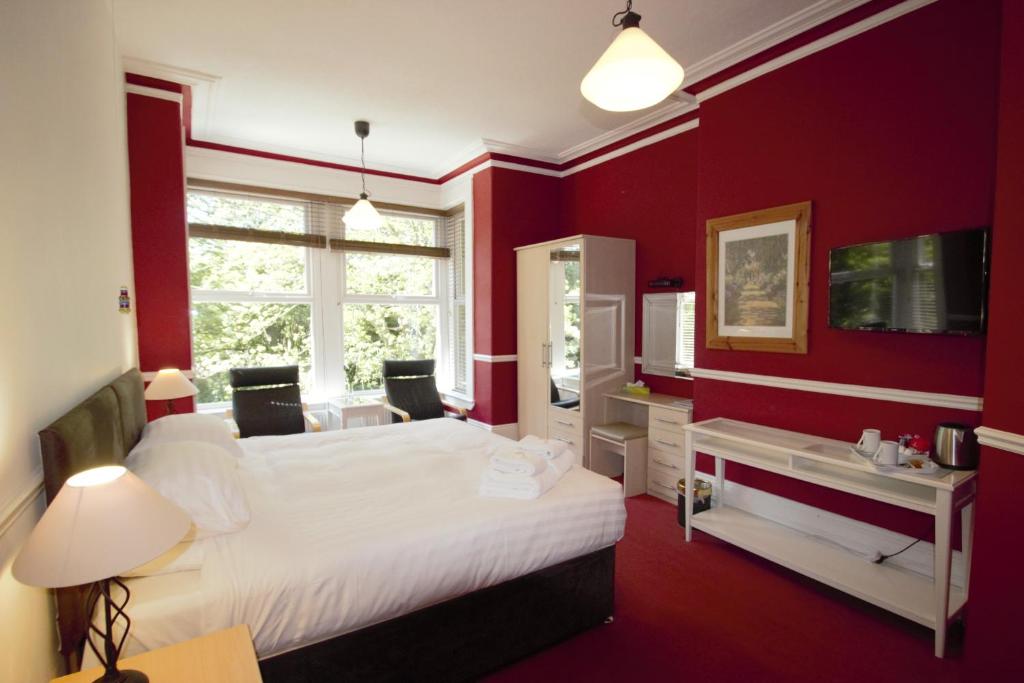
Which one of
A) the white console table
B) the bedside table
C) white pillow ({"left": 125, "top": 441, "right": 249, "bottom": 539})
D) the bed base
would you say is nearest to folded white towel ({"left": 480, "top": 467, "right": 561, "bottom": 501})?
the bed base

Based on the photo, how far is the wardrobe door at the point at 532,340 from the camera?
4523mm

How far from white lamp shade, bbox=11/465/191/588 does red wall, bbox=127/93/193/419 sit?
110 inches

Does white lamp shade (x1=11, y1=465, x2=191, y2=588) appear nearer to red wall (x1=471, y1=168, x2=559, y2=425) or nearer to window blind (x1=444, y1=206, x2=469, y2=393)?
red wall (x1=471, y1=168, x2=559, y2=425)

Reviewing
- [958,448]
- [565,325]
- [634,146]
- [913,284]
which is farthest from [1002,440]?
[634,146]

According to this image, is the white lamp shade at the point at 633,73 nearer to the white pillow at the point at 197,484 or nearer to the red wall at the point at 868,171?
the red wall at the point at 868,171

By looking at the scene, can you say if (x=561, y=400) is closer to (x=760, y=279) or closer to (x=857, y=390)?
(x=760, y=279)

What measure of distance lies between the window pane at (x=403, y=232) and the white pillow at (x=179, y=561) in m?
3.83

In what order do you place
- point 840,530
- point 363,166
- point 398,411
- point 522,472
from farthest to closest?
point 363,166
point 398,411
point 840,530
point 522,472

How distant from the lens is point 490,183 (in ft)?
15.6

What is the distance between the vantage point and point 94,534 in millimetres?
969

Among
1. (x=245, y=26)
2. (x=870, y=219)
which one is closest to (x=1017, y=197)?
(x=870, y=219)

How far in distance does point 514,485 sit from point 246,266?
375 centimetres

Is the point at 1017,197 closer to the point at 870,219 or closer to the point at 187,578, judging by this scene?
the point at 870,219

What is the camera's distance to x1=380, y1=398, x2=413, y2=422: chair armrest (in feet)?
14.4
